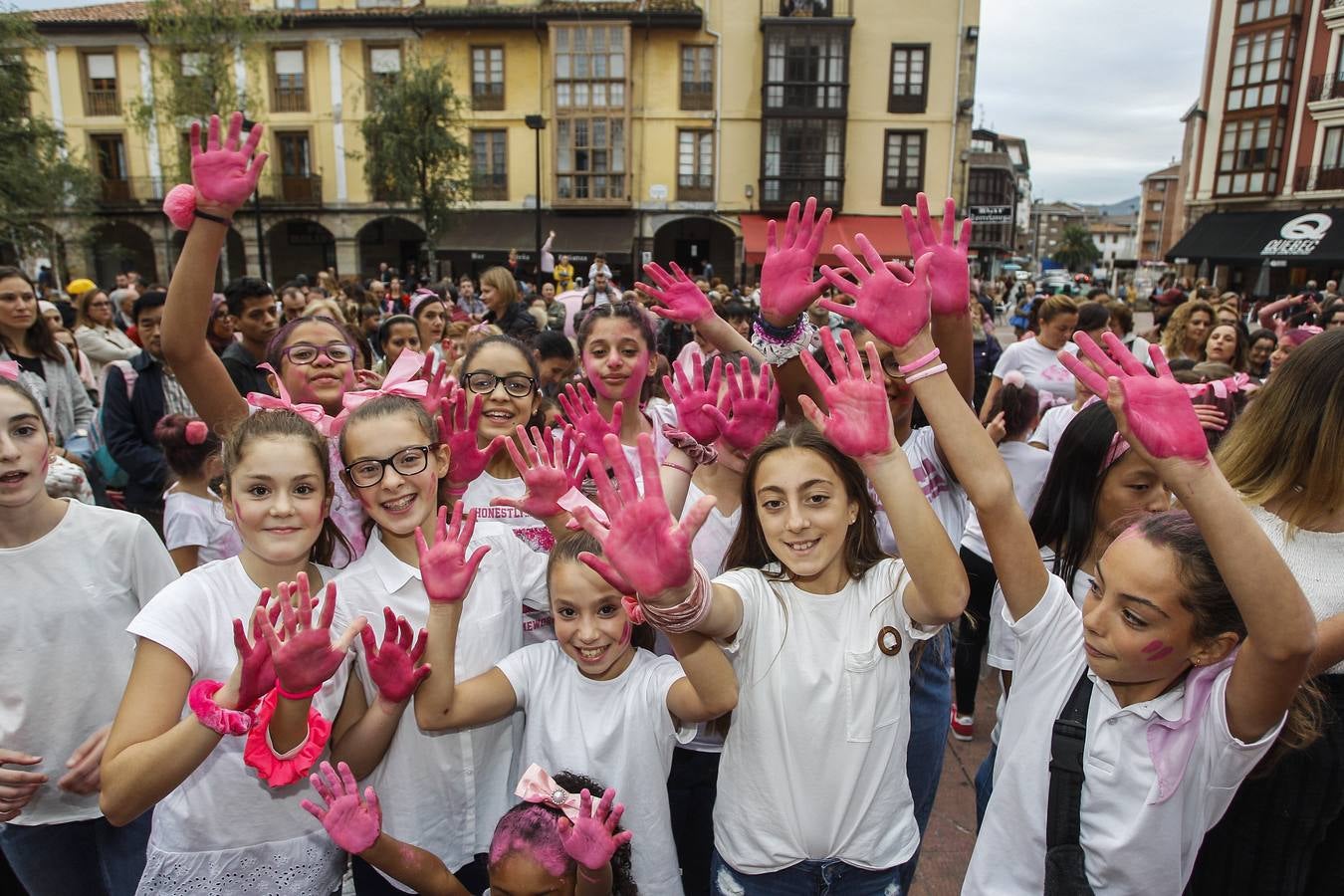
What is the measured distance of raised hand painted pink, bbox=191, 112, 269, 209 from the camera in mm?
2143

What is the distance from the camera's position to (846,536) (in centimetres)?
188

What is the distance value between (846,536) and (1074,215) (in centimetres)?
14740

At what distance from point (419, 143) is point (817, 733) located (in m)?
20.8

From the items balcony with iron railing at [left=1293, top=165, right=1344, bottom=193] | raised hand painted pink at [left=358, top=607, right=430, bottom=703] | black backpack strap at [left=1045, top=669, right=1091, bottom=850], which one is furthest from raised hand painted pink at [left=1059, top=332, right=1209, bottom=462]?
balcony with iron railing at [left=1293, top=165, right=1344, bottom=193]

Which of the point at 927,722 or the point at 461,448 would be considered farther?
the point at 461,448

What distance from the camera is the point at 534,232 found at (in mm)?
23656

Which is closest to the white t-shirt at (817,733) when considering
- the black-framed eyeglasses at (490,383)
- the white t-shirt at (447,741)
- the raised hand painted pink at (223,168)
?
the white t-shirt at (447,741)

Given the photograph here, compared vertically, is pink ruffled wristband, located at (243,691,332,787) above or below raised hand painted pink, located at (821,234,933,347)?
below

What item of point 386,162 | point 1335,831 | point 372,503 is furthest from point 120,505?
point 386,162

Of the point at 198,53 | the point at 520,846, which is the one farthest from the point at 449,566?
the point at 198,53

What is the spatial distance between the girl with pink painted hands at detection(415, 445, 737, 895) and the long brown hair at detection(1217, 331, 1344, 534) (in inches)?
53.8

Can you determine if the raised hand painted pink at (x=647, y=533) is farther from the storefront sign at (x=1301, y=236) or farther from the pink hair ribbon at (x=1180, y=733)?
the storefront sign at (x=1301, y=236)

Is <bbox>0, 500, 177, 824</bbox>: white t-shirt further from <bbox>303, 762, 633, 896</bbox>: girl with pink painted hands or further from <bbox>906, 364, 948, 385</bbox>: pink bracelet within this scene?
<bbox>906, 364, 948, 385</bbox>: pink bracelet

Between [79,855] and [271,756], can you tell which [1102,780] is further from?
[79,855]
